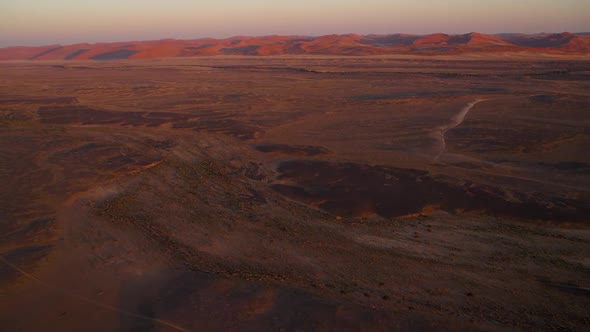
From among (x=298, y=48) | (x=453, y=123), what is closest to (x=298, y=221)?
(x=453, y=123)

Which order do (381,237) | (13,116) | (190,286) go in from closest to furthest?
(190,286) < (381,237) < (13,116)

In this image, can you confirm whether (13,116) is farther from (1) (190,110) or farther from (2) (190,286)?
(2) (190,286)

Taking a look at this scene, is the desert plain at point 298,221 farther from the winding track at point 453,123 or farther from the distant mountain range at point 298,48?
the distant mountain range at point 298,48

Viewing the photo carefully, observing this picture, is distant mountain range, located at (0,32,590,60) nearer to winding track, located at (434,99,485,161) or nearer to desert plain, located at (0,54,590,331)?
winding track, located at (434,99,485,161)

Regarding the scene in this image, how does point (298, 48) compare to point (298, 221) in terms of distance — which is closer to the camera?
point (298, 221)

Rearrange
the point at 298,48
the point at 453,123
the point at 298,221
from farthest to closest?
the point at 298,48 < the point at 453,123 < the point at 298,221

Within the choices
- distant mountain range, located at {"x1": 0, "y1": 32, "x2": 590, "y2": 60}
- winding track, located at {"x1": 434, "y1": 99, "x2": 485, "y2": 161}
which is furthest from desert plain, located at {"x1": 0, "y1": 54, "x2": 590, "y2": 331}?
distant mountain range, located at {"x1": 0, "y1": 32, "x2": 590, "y2": 60}

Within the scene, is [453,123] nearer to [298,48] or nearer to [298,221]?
[298,221]

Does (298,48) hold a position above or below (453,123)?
above

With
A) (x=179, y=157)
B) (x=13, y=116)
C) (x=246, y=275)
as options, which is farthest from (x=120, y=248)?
(x=13, y=116)

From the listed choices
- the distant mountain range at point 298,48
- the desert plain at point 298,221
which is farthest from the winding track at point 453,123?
the distant mountain range at point 298,48
